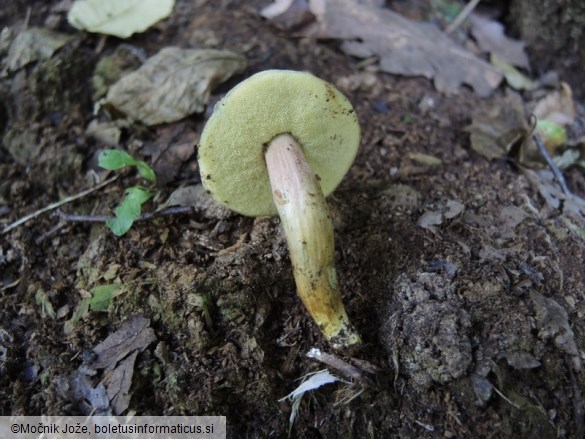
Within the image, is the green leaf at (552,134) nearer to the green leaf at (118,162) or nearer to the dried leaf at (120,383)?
the green leaf at (118,162)

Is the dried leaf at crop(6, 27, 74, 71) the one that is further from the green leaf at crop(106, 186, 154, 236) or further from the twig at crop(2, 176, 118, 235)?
the green leaf at crop(106, 186, 154, 236)

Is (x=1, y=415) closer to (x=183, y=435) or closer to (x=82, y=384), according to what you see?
(x=82, y=384)

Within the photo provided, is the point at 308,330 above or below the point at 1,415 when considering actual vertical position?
above

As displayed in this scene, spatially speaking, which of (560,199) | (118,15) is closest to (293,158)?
(560,199)

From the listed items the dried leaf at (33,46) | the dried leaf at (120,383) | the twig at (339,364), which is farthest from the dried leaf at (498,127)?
the dried leaf at (33,46)

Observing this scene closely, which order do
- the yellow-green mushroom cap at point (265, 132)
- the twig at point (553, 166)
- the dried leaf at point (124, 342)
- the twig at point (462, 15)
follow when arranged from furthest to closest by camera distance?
the twig at point (462, 15), the twig at point (553, 166), the dried leaf at point (124, 342), the yellow-green mushroom cap at point (265, 132)

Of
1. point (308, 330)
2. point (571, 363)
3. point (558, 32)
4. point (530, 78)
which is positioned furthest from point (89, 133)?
point (558, 32)

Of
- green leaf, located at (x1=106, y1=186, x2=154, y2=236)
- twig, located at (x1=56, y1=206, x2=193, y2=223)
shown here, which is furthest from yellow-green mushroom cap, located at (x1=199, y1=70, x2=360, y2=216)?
green leaf, located at (x1=106, y1=186, x2=154, y2=236)
